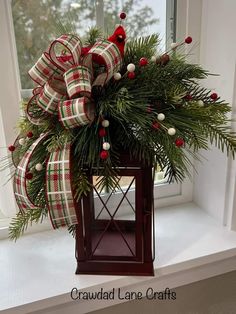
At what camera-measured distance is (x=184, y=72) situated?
70 centimetres

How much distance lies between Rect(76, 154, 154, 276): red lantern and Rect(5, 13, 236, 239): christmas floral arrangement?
8 cm

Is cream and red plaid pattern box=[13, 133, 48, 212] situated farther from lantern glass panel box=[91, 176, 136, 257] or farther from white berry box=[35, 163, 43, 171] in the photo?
lantern glass panel box=[91, 176, 136, 257]

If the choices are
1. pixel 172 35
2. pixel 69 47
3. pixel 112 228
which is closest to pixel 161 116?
pixel 69 47

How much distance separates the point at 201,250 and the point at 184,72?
1.72 feet

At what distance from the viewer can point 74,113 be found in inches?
22.7

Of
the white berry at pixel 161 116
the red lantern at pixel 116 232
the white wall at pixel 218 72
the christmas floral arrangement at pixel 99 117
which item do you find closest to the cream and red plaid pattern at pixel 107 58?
the christmas floral arrangement at pixel 99 117

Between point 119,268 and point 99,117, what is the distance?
1.37ft

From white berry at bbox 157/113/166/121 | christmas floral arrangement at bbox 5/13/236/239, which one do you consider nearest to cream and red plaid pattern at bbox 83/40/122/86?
christmas floral arrangement at bbox 5/13/236/239

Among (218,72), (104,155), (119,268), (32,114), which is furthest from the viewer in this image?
(218,72)

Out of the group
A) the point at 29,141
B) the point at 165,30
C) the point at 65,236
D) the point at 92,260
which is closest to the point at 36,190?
the point at 29,141

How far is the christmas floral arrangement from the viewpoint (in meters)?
0.60

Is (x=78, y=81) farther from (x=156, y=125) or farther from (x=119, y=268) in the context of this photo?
(x=119, y=268)

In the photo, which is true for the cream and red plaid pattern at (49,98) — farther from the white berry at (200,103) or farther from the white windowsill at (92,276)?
the white windowsill at (92,276)

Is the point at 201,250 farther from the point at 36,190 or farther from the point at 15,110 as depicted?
the point at 15,110
